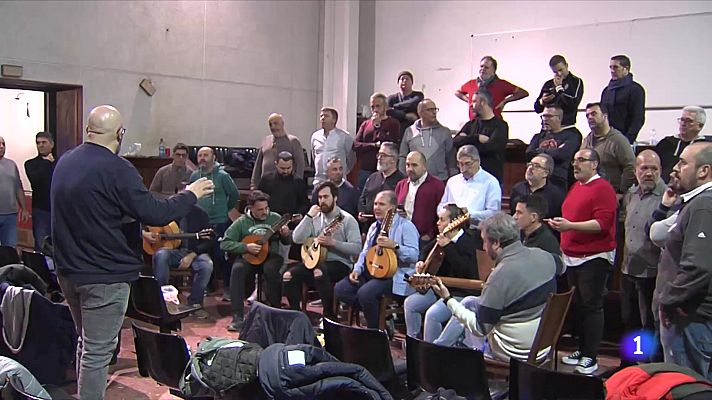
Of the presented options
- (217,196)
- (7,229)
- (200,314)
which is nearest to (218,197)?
(217,196)

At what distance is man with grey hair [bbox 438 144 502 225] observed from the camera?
5480 mm

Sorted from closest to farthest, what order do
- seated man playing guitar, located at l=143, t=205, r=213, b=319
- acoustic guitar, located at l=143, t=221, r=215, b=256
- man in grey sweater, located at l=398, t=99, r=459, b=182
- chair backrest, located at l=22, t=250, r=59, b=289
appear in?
1. chair backrest, located at l=22, t=250, r=59, b=289
2. seated man playing guitar, located at l=143, t=205, r=213, b=319
3. acoustic guitar, located at l=143, t=221, r=215, b=256
4. man in grey sweater, located at l=398, t=99, r=459, b=182

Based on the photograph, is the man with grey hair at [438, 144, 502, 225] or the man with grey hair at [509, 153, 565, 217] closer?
the man with grey hair at [509, 153, 565, 217]

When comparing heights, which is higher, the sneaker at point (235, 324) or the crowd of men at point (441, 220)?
the crowd of men at point (441, 220)

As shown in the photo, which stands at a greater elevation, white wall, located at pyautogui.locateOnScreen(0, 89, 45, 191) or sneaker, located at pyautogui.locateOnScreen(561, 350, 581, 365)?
white wall, located at pyautogui.locateOnScreen(0, 89, 45, 191)

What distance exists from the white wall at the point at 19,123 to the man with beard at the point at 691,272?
29.3ft

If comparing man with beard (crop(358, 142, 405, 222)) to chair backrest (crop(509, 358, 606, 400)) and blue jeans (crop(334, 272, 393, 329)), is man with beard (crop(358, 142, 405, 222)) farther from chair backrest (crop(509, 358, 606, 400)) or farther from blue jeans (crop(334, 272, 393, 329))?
chair backrest (crop(509, 358, 606, 400))

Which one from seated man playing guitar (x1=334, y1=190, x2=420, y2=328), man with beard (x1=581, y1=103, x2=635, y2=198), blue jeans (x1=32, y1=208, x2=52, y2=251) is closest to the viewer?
seated man playing guitar (x1=334, y1=190, x2=420, y2=328)

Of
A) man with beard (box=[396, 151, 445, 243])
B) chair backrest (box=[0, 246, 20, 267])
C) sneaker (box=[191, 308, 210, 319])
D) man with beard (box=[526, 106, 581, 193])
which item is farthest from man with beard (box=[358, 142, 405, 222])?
chair backrest (box=[0, 246, 20, 267])

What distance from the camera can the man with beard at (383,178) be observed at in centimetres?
622

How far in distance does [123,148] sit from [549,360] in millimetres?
7036

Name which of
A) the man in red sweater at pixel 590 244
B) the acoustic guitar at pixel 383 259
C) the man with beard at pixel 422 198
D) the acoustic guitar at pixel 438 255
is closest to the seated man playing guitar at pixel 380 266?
the acoustic guitar at pixel 383 259

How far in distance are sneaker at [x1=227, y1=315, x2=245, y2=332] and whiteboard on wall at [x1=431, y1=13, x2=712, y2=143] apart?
4846mm

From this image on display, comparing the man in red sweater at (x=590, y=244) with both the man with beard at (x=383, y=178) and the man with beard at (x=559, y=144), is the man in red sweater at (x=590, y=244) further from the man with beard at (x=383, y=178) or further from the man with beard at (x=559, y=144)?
the man with beard at (x=383, y=178)
